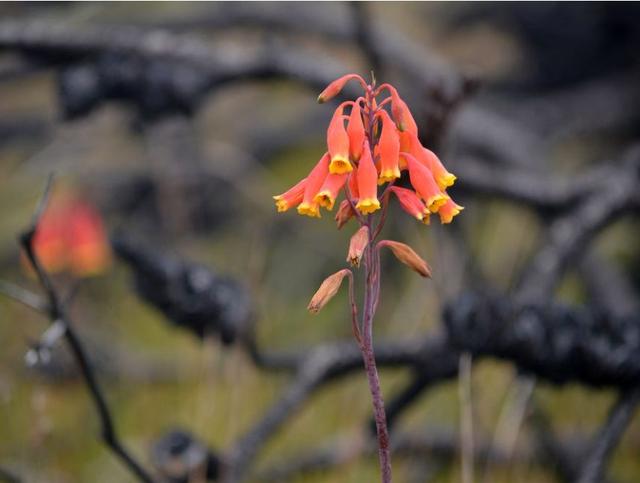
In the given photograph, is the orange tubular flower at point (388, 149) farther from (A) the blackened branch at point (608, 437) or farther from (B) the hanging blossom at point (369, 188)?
(A) the blackened branch at point (608, 437)

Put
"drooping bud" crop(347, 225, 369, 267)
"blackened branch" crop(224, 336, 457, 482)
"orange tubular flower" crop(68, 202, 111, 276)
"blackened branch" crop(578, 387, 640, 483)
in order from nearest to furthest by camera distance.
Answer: "drooping bud" crop(347, 225, 369, 267)
"blackened branch" crop(578, 387, 640, 483)
"blackened branch" crop(224, 336, 457, 482)
"orange tubular flower" crop(68, 202, 111, 276)

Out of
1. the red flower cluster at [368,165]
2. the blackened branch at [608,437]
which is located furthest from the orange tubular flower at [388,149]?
the blackened branch at [608,437]

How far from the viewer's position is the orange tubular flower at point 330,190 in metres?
0.87

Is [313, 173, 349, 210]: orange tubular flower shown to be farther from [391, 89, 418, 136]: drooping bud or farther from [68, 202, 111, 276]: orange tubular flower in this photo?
[68, 202, 111, 276]: orange tubular flower

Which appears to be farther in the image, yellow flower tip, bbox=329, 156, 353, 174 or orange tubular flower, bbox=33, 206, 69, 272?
orange tubular flower, bbox=33, 206, 69, 272

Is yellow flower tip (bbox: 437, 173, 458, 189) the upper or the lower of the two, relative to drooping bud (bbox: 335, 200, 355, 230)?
upper

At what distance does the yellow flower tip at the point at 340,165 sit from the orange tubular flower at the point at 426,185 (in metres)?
0.07

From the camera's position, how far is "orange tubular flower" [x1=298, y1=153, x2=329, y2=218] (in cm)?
88

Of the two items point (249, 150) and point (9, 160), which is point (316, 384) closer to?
point (249, 150)

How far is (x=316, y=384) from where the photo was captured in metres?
1.69

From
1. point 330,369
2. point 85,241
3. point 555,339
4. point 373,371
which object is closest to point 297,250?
point 85,241

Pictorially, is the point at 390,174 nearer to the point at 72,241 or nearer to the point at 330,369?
the point at 330,369

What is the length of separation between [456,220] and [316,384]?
0.59m

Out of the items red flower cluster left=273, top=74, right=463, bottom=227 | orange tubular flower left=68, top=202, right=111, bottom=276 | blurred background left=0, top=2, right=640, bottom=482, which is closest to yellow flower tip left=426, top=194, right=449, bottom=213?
red flower cluster left=273, top=74, right=463, bottom=227
